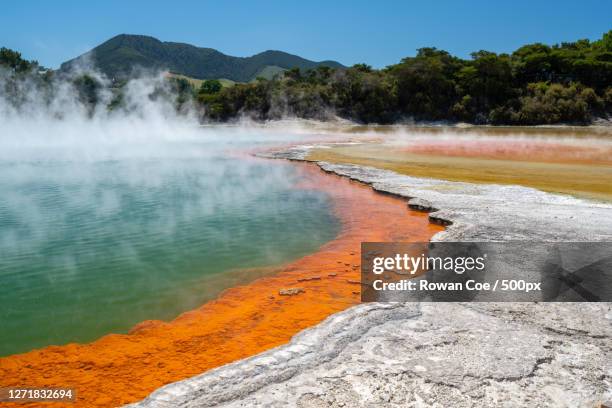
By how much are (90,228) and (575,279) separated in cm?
750

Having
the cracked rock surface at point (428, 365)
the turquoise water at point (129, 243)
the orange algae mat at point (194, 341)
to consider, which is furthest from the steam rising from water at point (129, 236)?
the cracked rock surface at point (428, 365)

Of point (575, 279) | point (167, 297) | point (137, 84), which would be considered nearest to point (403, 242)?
point (575, 279)

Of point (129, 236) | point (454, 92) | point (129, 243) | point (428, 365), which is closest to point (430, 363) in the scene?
point (428, 365)

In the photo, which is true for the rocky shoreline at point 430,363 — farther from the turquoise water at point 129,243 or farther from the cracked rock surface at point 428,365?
the turquoise water at point 129,243

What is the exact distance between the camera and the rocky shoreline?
120 inches

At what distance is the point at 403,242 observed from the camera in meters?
7.43

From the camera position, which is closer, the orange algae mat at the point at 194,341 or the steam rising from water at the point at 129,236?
the orange algae mat at the point at 194,341

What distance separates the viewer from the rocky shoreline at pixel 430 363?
10.0 ft

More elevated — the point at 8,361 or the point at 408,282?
the point at 408,282

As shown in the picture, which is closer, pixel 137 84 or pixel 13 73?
pixel 13 73

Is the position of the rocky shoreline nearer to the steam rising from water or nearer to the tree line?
the steam rising from water

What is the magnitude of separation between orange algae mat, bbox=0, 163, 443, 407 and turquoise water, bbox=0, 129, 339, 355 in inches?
12.5

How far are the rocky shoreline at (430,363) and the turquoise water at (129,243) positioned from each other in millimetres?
2065

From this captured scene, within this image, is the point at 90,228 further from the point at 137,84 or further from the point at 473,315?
the point at 137,84
